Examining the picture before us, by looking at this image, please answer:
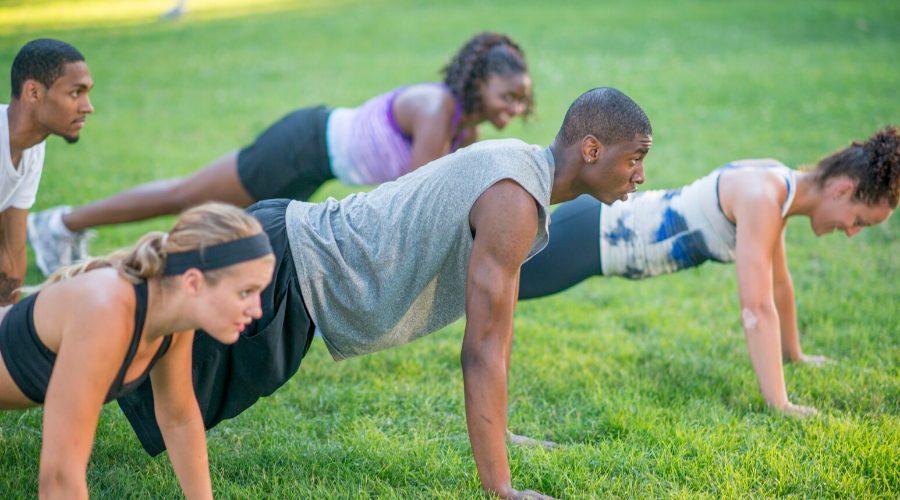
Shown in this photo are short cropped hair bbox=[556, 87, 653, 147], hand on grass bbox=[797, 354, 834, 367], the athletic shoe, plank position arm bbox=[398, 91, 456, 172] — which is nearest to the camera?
short cropped hair bbox=[556, 87, 653, 147]

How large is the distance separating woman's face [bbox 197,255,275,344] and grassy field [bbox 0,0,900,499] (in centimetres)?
103

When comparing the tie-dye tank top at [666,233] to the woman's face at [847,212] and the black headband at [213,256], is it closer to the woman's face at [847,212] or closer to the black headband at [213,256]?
the woman's face at [847,212]

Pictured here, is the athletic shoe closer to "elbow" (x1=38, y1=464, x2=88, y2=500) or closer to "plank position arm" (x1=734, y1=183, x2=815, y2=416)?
"elbow" (x1=38, y1=464, x2=88, y2=500)

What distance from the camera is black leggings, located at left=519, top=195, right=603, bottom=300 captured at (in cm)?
388

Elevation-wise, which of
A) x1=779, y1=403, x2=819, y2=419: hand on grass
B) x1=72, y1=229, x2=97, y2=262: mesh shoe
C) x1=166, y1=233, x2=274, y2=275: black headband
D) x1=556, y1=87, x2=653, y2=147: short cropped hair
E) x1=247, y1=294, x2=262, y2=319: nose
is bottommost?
x1=779, y1=403, x2=819, y2=419: hand on grass

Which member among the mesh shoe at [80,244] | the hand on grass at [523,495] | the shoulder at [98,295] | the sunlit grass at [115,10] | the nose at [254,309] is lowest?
→ the hand on grass at [523,495]

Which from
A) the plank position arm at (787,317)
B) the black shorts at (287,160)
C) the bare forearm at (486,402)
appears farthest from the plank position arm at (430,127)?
the bare forearm at (486,402)

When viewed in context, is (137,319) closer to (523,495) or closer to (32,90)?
(523,495)

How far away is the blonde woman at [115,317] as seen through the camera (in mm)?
2092

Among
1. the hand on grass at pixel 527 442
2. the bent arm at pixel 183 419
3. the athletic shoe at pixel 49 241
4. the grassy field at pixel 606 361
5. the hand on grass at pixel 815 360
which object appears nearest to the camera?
Answer: the bent arm at pixel 183 419

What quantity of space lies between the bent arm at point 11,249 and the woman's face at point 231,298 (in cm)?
231

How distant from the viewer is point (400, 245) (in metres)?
2.76

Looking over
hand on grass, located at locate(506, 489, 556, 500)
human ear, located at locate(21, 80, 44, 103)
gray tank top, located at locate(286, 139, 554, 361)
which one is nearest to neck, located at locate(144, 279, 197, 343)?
gray tank top, located at locate(286, 139, 554, 361)

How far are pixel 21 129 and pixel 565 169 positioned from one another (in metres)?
2.69
